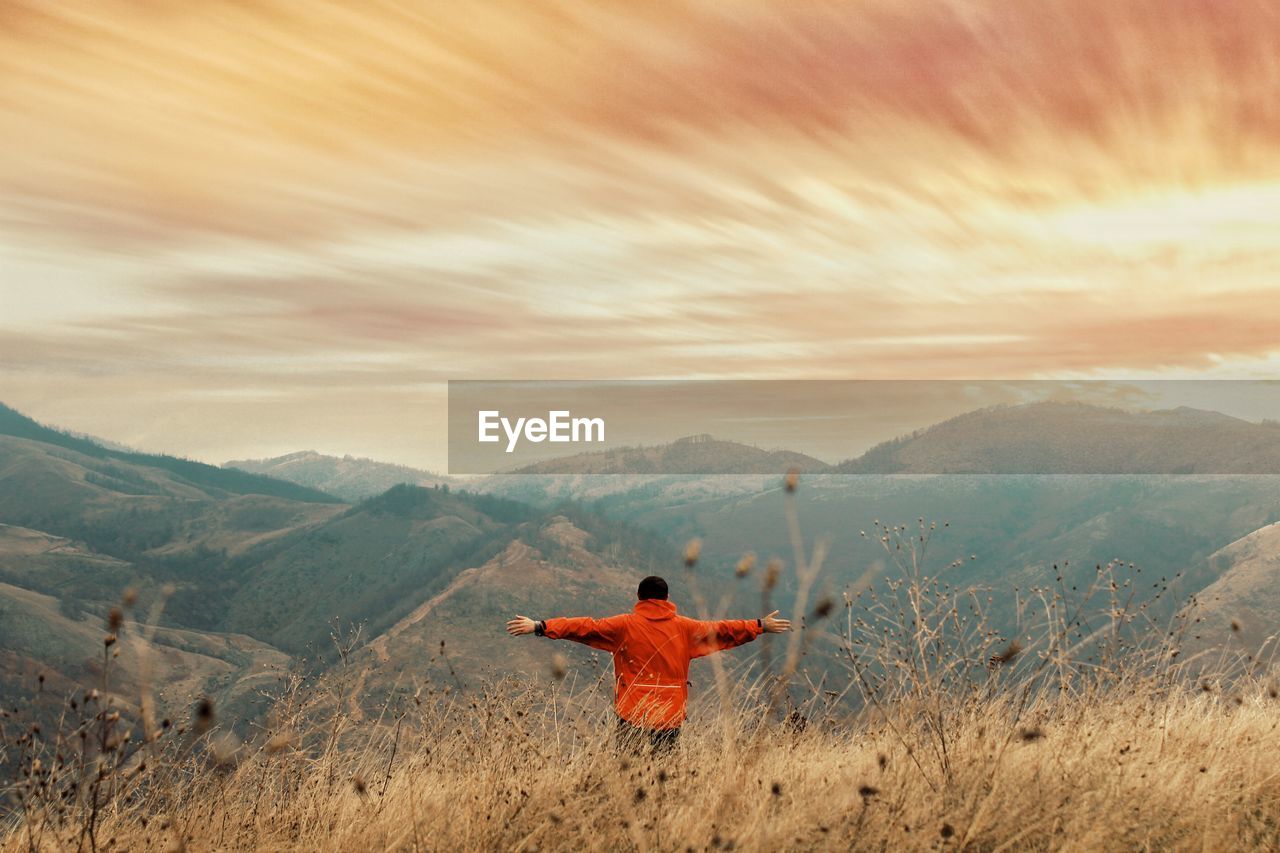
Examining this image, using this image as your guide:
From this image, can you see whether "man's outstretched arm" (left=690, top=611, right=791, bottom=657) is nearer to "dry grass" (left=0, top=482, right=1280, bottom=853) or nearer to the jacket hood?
the jacket hood

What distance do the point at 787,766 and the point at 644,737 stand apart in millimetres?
1169

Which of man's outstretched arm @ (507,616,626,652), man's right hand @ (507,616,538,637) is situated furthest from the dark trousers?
man's right hand @ (507,616,538,637)

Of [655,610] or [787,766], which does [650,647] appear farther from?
[787,766]

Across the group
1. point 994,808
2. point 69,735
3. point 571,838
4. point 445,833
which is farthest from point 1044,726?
point 69,735

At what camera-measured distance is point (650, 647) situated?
7.21 metres

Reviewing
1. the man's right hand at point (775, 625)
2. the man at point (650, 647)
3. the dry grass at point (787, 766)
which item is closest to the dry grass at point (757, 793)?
the dry grass at point (787, 766)

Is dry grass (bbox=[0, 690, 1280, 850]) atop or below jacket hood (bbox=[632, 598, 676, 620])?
below

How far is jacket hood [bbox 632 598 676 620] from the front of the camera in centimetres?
736

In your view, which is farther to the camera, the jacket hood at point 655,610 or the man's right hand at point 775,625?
the jacket hood at point 655,610

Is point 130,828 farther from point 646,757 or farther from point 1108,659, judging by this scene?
point 1108,659

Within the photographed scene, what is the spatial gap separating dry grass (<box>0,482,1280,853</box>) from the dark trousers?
0.47ft

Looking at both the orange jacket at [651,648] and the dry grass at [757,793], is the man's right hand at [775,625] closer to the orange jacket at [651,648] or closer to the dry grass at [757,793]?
the orange jacket at [651,648]

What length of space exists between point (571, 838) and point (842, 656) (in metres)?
2.53

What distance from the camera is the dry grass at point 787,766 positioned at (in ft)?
14.8
